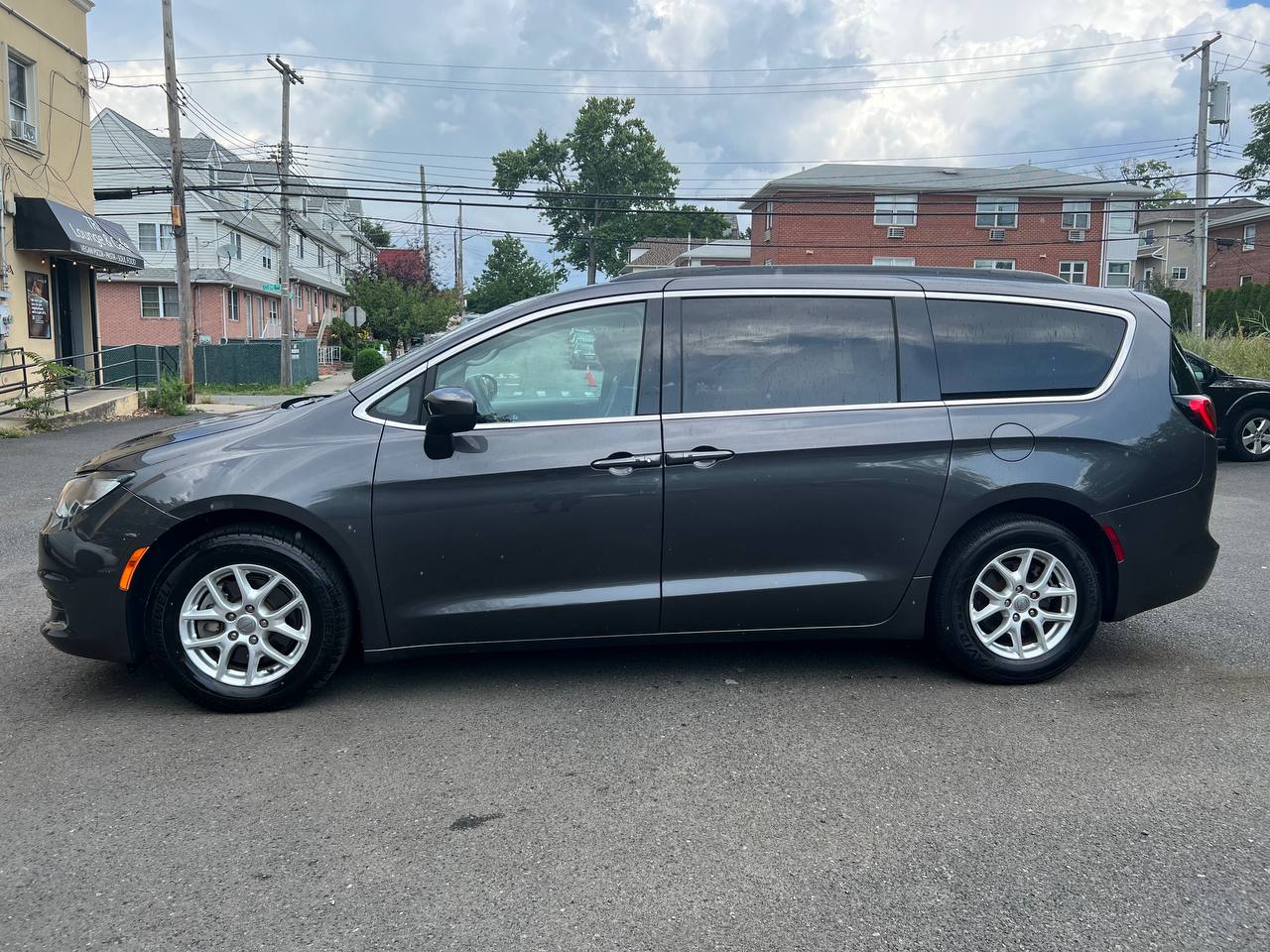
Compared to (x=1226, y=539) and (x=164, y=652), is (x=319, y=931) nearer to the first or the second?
(x=164, y=652)

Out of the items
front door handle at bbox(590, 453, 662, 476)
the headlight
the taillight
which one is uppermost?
the taillight

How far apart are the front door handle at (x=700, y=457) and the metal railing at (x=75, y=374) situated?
17.2 meters

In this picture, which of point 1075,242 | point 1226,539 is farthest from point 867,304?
point 1075,242

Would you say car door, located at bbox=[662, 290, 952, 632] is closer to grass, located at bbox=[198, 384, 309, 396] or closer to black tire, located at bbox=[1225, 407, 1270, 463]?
black tire, located at bbox=[1225, 407, 1270, 463]

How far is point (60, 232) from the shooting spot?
65.6 ft

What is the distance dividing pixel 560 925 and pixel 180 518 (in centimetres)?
240

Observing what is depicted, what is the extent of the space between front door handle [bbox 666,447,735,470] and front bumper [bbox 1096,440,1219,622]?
67.8 inches

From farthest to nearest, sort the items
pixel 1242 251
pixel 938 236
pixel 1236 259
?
pixel 1236 259, pixel 1242 251, pixel 938 236

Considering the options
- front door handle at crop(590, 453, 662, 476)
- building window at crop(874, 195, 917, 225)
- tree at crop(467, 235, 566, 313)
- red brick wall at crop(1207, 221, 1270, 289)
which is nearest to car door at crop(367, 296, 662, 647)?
front door handle at crop(590, 453, 662, 476)

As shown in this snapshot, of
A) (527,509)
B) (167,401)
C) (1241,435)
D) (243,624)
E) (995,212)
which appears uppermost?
(995,212)

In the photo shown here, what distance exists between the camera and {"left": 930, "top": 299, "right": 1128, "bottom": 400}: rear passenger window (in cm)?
475

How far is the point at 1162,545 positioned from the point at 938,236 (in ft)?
148

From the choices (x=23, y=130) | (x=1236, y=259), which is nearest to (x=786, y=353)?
(x=23, y=130)

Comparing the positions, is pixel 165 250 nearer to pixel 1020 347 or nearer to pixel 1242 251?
pixel 1020 347
